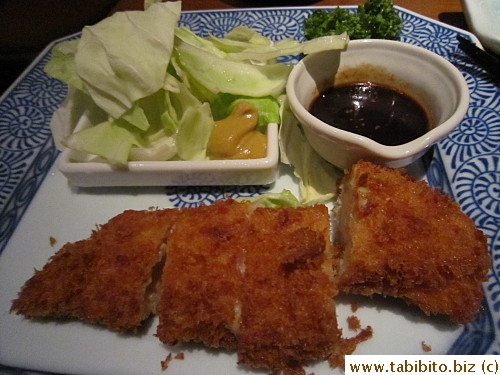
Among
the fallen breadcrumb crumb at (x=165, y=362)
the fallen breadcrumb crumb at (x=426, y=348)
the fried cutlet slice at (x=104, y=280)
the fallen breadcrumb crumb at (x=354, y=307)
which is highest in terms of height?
the fried cutlet slice at (x=104, y=280)

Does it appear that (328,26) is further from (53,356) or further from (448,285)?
(53,356)

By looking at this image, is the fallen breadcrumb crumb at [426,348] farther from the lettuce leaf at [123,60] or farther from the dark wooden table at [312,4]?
the dark wooden table at [312,4]

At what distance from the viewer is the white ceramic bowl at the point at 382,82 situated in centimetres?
203

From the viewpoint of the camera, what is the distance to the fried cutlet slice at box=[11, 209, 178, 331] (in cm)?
187

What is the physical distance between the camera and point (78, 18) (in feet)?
15.9

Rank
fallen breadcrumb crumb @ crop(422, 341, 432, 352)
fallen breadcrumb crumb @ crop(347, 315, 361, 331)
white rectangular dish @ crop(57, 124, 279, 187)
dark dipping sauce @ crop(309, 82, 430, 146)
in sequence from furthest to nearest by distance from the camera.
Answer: white rectangular dish @ crop(57, 124, 279, 187)
dark dipping sauce @ crop(309, 82, 430, 146)
fallen breadcrumb crumb @ crop(347, 315, 361, 331)
fallen breadcrumb crumb @ crop(422, 341, 432, 352)

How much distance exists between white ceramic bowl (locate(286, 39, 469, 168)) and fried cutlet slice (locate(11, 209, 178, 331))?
1.09 meters

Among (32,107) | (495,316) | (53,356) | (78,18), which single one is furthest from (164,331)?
(78,18)

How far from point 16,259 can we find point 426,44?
3.83 meters

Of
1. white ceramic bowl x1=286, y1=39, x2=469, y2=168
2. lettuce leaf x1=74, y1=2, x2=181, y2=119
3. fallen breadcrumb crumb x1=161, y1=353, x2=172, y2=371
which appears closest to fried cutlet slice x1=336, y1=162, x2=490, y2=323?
white ceramic bowl x1=286, y1=39, x2=469, y2=168

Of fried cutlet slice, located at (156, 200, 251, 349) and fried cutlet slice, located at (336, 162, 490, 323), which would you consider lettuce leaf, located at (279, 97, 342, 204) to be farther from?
fried cutlet slice, located at (156, 200, 251, 349)

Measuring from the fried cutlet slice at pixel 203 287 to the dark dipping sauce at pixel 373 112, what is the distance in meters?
→ 1.01

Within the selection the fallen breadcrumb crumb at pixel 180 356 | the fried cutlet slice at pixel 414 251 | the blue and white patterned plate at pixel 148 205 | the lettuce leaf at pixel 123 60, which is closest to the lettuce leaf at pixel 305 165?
the blue and white patterned plate at pixel 148 205

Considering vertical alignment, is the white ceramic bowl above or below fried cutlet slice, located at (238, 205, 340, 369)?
above
